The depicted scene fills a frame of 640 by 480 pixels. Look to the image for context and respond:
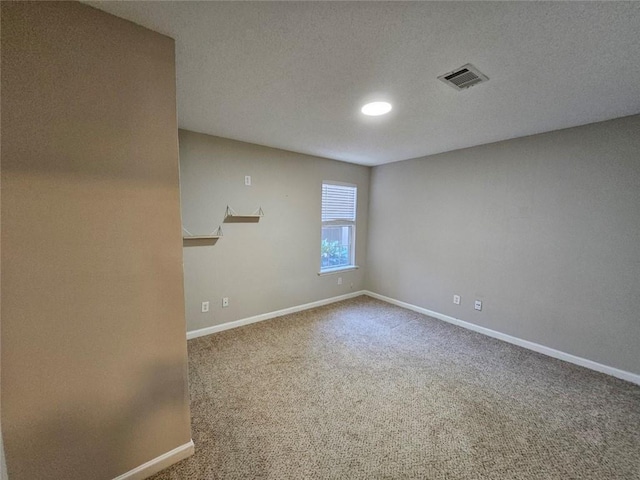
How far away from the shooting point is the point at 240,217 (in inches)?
123

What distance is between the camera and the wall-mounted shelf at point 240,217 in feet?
9.95

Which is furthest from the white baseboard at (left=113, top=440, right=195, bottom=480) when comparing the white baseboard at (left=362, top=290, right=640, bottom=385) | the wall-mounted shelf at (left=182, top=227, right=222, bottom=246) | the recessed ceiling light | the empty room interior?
the white baseboard at (left=362, top=290, right=640, bottom=385)

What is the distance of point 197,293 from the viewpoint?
2.90 meters

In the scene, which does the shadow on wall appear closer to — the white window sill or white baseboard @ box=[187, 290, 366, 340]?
white baseboard @ box=[187, 290, 366, 340]

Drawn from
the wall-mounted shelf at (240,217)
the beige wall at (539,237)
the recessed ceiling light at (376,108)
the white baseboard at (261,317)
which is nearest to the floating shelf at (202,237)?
the wall-mounted shelf at (240,217)

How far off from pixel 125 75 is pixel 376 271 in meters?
4.00

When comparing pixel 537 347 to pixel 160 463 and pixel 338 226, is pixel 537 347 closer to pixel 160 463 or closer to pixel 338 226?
pixel 338 226

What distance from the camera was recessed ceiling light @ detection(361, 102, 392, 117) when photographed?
201 centimetres

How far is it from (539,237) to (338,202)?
2592mm

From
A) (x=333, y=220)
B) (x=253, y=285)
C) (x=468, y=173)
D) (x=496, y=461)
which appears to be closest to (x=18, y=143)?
(x=253, y=285)

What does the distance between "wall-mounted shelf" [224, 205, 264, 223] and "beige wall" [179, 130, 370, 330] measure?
0.16ft

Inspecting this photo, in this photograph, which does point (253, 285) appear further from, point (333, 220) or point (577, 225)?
point (577, 225)

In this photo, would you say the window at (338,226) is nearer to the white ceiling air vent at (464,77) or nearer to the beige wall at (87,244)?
the white ceiling air vent at (464,77)

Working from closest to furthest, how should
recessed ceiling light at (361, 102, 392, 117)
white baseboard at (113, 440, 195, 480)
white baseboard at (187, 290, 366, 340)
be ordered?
white baseboard at (113, 440, 195, 480)
recessed ceiling light at (361, 102, 392, 117)
white baseboard at (187, 290, 366, 340)
